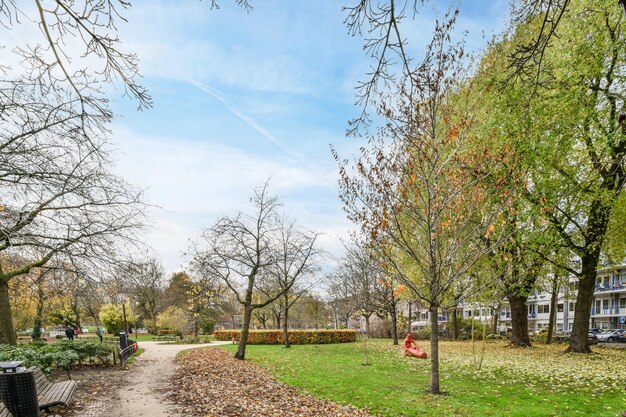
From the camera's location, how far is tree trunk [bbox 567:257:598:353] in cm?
1720

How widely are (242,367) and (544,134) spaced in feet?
48.1

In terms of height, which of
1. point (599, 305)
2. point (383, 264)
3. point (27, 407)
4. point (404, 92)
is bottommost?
point (599, 305)

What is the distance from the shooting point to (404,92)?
395 inches

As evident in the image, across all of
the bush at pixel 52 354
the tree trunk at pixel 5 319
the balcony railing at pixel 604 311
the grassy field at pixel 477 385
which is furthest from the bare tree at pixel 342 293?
the balcony railing at pixel 604 311

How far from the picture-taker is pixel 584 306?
1723cm

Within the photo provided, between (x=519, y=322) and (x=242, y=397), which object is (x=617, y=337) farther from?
(x=242, y=397)

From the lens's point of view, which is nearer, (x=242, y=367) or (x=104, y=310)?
(x=242, y=367)

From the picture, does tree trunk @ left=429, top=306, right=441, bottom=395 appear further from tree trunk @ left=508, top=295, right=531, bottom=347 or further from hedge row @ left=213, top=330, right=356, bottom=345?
hedge row @ left=213, top=330, right=356, bottom=345

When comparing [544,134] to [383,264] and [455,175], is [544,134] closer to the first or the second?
[455,175]

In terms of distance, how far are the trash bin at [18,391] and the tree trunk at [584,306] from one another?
20.1 metres

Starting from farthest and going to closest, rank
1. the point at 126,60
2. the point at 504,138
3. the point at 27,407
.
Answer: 1. the point at 504,138
2. the point at 27,407
3. the point at 126,60

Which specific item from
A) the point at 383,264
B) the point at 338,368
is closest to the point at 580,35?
the point at 383,264

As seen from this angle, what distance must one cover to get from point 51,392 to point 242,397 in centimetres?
406

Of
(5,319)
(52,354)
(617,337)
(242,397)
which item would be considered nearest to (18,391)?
(242,397)
